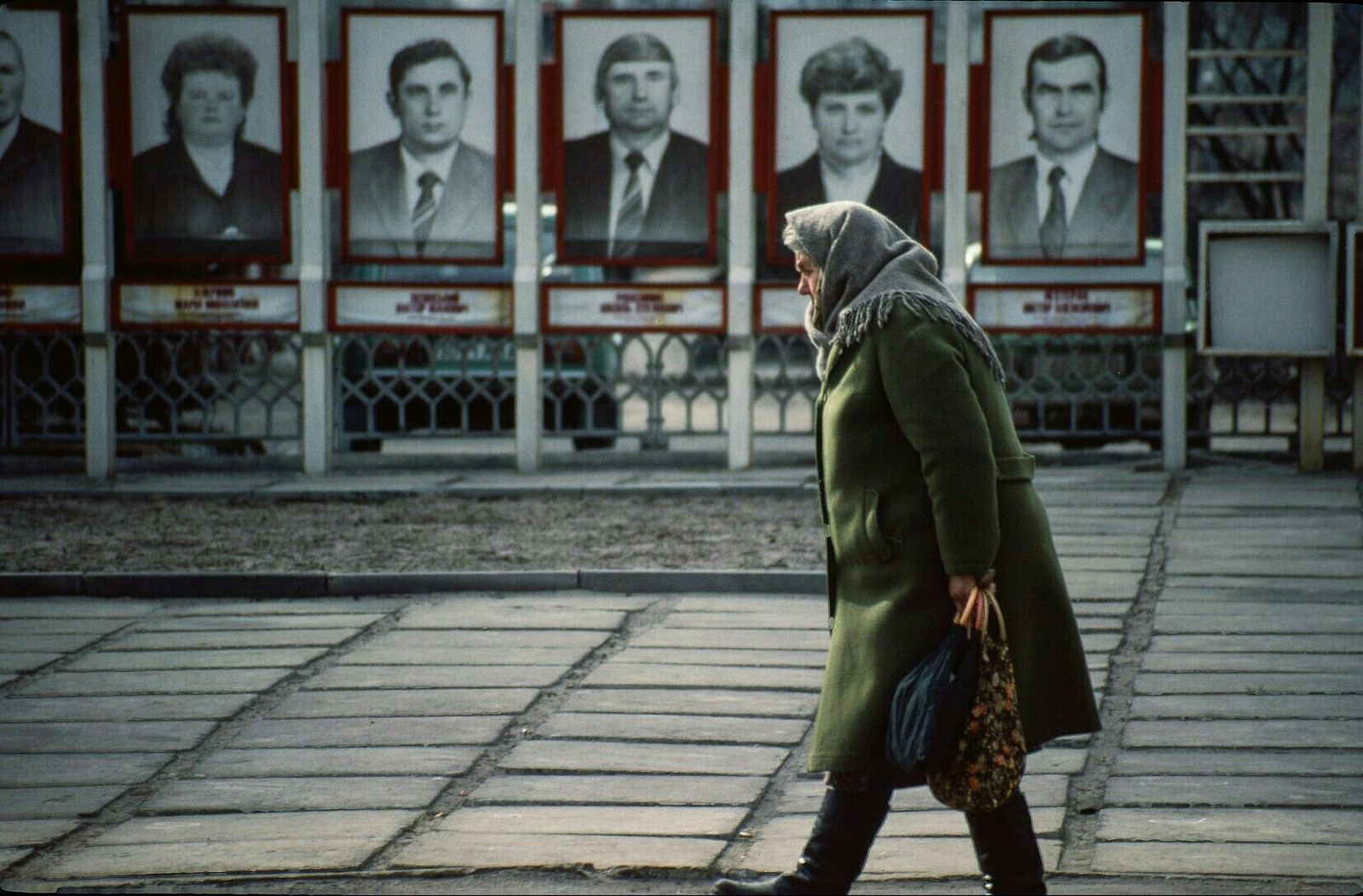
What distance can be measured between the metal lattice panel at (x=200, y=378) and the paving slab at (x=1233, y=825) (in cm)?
1001

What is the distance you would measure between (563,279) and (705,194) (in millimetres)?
1385

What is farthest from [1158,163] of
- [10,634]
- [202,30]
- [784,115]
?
[10,634]

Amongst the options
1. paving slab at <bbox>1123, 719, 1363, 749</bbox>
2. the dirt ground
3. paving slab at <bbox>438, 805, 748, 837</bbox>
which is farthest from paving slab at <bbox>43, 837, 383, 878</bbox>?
the dirt ground

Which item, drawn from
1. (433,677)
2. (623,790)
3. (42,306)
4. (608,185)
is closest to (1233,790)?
(623,790)

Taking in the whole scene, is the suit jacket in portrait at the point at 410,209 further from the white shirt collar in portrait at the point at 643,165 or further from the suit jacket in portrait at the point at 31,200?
the suit jacket in portrait at the point at 31,200

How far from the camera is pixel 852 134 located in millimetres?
13305

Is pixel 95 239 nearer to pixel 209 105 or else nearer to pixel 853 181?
pixel 209 105

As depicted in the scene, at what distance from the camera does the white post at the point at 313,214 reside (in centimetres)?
1333

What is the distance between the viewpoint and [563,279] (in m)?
14.0

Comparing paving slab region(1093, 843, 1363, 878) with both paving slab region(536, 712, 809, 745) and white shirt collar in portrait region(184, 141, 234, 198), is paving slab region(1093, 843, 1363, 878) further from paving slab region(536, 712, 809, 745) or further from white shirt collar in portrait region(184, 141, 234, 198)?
white shirt collar in portrait region(184, 141, 234, 198)

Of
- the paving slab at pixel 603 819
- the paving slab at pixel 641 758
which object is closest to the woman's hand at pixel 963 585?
the paving slab at pixel 603 819

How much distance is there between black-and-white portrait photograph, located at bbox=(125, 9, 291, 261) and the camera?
13461mm

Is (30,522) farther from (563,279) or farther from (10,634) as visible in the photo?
(563,279)

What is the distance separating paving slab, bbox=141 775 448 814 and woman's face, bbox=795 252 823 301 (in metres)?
1.86
